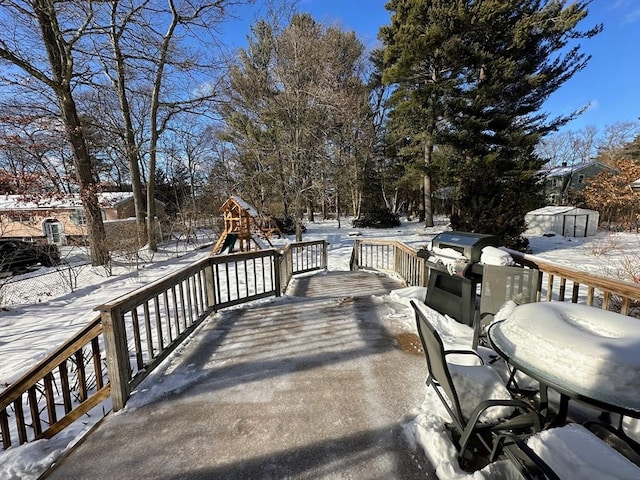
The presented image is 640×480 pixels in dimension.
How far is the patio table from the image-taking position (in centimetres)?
120

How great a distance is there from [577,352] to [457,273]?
1.96 m

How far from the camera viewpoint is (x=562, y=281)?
2615 mm

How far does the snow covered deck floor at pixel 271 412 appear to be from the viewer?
1.65 meters

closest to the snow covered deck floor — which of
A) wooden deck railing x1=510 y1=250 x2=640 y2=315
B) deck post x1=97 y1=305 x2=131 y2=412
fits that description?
deck post x1=97 y1=305 x2=131 y2=412

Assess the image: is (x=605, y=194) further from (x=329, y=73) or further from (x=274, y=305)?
(x=274, y=305)


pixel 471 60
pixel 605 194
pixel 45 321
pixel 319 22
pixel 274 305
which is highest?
pixel 319 22

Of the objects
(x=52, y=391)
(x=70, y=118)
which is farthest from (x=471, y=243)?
(x=70, y=118)

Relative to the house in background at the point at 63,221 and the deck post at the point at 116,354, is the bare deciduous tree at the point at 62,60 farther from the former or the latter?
the deck post at the point at 116,354

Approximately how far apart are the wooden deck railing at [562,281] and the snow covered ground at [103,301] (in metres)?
0.68

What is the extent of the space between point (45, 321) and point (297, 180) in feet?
27.7

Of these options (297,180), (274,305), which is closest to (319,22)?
(297,180)

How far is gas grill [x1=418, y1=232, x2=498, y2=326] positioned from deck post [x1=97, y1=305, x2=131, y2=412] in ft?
10.5

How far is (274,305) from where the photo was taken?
169 inches

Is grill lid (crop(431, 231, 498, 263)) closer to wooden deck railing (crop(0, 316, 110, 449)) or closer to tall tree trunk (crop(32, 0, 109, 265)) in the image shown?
wooden deck railing (crop(0, 316, 110, 449))
